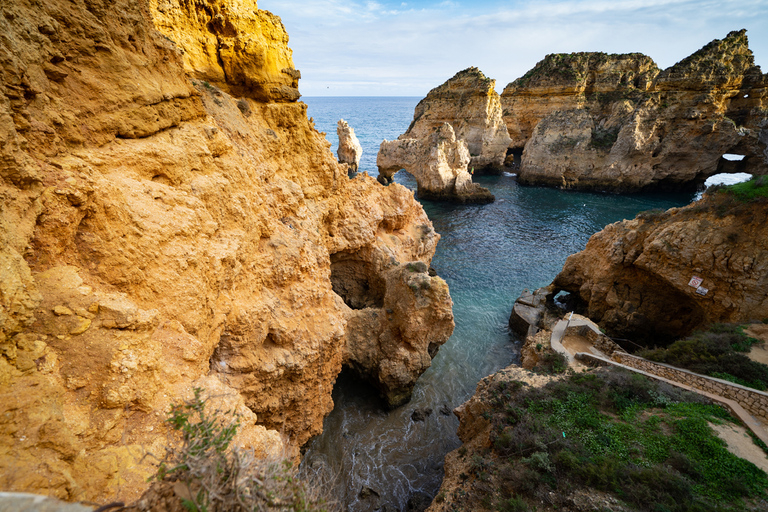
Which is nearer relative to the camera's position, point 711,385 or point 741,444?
point 741,444

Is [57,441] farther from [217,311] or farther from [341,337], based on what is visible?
[341,337]

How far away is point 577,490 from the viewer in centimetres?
739

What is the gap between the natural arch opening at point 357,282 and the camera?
14.6m

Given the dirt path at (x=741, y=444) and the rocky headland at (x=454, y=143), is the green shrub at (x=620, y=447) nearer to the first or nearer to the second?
the dirt path at (x=741, y=444)

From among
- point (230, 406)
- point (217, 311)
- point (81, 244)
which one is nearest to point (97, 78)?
point (81, 244)

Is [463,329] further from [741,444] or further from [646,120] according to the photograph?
[646,120]

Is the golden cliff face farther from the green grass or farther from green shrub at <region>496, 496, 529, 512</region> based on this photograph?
the green grass

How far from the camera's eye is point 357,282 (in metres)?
15.2

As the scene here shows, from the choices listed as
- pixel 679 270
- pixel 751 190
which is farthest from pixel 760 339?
pixel 751 190

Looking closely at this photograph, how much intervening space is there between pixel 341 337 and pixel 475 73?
48541mm

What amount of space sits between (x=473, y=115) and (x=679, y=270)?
3857 cm

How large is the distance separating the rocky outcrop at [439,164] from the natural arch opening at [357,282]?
2496cm

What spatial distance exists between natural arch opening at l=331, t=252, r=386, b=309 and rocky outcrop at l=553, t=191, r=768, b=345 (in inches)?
476

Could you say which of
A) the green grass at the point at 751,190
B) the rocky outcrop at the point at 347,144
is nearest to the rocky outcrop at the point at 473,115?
the rocky outcrop at the point at 347,144
